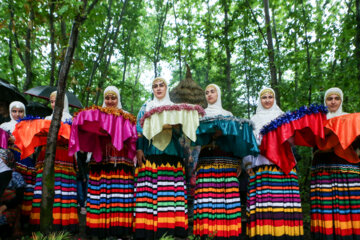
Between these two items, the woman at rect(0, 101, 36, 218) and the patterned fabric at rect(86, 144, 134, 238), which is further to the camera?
the woman at rect(0, 101, 36, 218)

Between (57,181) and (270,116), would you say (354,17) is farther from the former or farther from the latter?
(57,181)

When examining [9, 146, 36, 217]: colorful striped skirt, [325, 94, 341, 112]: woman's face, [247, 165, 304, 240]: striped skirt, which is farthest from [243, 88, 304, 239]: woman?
[9, 146, 36, 217]: colorful striped skirt

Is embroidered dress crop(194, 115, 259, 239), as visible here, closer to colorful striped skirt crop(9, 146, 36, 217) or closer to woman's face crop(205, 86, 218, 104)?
woman's face crop(205, 86, 218, 104)

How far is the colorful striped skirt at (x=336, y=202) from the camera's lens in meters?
3.86

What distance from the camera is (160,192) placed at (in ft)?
12.3

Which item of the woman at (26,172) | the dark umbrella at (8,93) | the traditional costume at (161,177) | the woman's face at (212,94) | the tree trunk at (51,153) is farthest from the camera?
the dark umbrella at (8,93)

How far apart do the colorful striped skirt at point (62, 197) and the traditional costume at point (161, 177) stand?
1105 mm

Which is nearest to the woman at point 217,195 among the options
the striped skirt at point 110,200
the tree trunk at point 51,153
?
the striped skirt at point 110,200

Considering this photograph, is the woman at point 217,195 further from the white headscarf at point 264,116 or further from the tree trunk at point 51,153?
the tree trunk at point 51,153

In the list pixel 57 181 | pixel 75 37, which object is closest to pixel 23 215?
pixel 57 181

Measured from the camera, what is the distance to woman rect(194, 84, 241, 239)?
3.70 m

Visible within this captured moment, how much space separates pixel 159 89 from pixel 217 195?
167cm

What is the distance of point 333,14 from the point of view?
23.0ft

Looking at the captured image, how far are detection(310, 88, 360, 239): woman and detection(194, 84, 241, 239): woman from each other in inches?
46.4
